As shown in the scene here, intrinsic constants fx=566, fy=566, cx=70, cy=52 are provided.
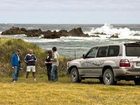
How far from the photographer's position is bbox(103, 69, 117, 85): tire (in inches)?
854

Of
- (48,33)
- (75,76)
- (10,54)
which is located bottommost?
(75,76)

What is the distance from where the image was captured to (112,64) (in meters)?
21.5

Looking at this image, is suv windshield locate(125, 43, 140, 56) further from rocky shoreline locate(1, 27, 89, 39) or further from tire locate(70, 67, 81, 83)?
rocky shoreline locate(1, 27, 89, 39)

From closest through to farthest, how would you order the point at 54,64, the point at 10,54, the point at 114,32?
the point at 54,64
the point at 10,54
the point at 114,32

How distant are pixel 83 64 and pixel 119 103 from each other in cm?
782

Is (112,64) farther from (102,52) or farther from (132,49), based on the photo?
(102,52)

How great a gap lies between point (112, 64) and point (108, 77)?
27.0 inches

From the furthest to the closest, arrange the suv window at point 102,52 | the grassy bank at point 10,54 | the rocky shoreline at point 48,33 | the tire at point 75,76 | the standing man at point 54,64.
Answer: the rocky shoreline at point 48,33 < the grassy bank at point 10,54 < the standing man at point 54,64 < the tire at point 75,76 < the suv window at point 102,52

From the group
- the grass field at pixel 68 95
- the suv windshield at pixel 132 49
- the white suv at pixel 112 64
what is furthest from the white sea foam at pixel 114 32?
the grass field at pixel 68 95

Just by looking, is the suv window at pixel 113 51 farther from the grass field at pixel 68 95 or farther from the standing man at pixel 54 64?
the standing man at pixel 54 64

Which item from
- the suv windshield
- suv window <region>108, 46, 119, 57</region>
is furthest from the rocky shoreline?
the suv windshield

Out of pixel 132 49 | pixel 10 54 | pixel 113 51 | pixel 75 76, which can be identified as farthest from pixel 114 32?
pixel 132 49

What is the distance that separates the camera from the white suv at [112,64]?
21.0 metres

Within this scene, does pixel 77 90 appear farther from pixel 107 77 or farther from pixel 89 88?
pixel 107 77
